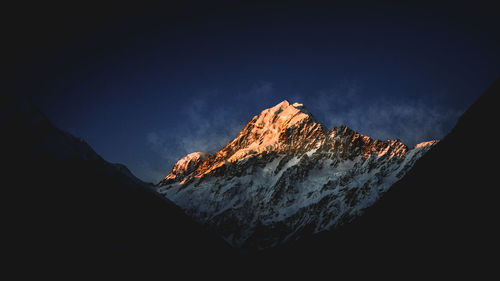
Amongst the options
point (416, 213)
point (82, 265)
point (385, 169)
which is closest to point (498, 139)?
point (416, 213)

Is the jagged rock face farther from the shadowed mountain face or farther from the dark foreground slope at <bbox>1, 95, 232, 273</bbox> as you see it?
the dark foreground slope at <bbox>1, 95, 232, 273</bbox>

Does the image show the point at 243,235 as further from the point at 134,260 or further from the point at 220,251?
the point at 134,260

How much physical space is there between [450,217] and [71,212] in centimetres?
3742

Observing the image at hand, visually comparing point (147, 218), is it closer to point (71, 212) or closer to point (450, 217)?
point (71, 212)

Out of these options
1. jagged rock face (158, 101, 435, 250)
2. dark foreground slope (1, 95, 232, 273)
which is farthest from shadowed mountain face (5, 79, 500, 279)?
jagged rock face (158, 101, 435, 250)

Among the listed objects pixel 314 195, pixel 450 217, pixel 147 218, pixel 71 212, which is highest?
pixel 314 195

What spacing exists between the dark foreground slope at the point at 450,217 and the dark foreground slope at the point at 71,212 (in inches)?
918

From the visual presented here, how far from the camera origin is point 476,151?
28.4m

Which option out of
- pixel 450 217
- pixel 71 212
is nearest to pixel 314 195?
pixel 450 217

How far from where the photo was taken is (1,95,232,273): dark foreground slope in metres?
16.5

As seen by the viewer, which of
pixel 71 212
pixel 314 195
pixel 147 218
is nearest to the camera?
pixel 71 212

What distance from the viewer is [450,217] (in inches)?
990

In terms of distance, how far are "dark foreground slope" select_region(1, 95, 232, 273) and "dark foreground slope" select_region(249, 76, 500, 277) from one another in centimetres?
2333

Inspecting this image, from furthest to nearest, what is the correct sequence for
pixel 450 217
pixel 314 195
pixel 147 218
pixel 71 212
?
pixel 314 195
pixel 147 218
pixel 450 217
pixel 71 212
